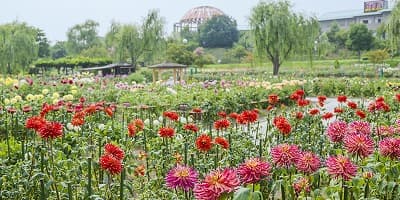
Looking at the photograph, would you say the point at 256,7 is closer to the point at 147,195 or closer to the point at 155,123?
the point at 155,123

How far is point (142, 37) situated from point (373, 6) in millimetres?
45732

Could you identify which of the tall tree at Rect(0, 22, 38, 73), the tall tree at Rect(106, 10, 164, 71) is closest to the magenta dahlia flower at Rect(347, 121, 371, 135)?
the tall tree at Rect(0, 22, 38, 73)

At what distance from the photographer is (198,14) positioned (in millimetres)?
104188

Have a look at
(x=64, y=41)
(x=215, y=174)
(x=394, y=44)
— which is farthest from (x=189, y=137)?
(x=64, y=41)

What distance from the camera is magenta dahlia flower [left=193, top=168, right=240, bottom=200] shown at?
157cm

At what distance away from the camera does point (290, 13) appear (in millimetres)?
25297

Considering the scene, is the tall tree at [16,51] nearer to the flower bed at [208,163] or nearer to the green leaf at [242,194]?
the flower bed at [208,163]

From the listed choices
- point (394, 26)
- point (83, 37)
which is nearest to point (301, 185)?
point (394, 26)

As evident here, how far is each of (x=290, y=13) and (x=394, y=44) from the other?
214 inches

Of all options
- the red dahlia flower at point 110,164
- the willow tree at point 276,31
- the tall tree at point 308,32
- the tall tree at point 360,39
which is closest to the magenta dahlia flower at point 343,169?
the red dahlia flower at point 110,164

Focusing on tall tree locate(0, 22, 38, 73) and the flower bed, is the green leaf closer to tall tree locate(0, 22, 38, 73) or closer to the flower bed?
the flower bed

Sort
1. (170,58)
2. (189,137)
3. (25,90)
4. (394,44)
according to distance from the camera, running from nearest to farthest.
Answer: (189,137) → (25,90) → (394,44) → (170,58)

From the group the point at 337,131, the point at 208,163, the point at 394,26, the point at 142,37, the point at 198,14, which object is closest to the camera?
the point at 337,131

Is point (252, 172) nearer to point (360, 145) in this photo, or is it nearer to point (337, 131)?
point (360, 145)
